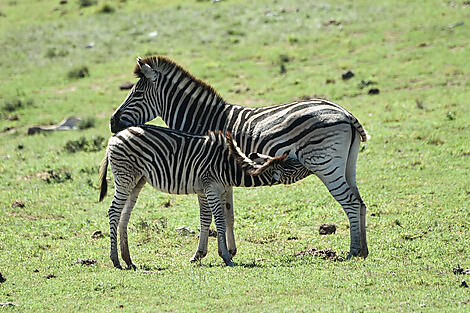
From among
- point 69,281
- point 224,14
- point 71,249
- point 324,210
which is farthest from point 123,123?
point 224,14

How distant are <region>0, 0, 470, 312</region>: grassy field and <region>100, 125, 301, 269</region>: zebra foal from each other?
2.47 ft

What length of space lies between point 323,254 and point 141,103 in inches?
173

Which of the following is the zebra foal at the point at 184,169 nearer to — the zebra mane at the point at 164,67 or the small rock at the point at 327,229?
the zebra mane at the point at 164,67

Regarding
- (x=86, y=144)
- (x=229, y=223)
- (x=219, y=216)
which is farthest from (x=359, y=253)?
(x=86, y=144)

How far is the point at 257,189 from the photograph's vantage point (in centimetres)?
1597

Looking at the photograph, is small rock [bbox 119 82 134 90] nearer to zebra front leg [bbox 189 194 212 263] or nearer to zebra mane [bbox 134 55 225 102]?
zebra mane [bbox 134 55 225 102]

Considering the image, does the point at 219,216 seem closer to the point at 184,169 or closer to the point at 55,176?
the point at 184,169

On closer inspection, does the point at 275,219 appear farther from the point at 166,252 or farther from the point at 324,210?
the point at 166,252

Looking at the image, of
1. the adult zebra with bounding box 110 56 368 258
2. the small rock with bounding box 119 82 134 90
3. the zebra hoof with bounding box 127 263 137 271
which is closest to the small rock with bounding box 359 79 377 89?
the small rock with bounding box 119 82 134 90

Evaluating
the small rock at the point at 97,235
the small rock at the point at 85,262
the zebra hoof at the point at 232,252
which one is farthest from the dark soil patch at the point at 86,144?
the zebra hoof at the point at 232,252

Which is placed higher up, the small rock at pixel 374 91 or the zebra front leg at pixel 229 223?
the zebra front leg at pixel 229 223

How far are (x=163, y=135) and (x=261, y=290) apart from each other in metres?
3.59

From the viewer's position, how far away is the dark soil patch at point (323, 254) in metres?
10.7

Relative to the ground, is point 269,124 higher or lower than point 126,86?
higher
